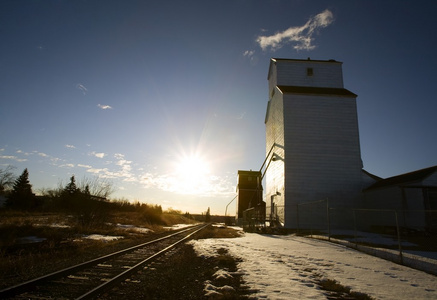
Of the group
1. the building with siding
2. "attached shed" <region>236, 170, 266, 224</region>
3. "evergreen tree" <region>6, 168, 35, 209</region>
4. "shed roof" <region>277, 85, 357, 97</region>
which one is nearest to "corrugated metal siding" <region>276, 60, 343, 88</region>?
"shed roof" <region>277, 85, 357, 97</region>

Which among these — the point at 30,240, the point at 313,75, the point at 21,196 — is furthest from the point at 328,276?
the point at 21,196

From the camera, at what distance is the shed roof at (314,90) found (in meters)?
23.4

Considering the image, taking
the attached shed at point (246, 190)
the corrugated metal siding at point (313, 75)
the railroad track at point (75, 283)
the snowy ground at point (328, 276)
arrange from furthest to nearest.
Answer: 1. the attached shed at point (246, 190)
2. the corrugated metal siding at point (313, 75)
3. the snowy ground at point (328, 276)
4. the railroad track at point (75, 283)

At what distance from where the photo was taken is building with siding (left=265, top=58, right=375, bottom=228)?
21188mm

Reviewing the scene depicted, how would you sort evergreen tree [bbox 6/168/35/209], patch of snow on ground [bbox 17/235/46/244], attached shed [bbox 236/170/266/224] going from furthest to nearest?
attached shed [bbox 236/170/266/224], evergreen tree [bbox 6/168/35/209], patch of snow on ground [bbox 17/235/46/244]

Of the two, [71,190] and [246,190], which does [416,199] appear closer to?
[246,190]

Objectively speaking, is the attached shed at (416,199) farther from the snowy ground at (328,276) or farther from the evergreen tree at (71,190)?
the evergreen tree at (71,190)

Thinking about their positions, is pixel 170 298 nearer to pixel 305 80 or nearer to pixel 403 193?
pixel 403 193

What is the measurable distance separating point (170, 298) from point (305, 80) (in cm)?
2547

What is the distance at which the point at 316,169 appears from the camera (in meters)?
21.6

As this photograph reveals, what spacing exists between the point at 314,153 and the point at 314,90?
265 inches

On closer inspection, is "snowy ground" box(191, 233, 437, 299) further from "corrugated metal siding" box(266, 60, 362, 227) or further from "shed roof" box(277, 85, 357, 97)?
"shed roof" box(277, 85, 357, 97)

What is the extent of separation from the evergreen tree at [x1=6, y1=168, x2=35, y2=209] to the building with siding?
1733 inches

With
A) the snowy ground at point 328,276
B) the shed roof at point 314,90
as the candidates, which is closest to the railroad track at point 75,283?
the snowy ground at point 328,276
